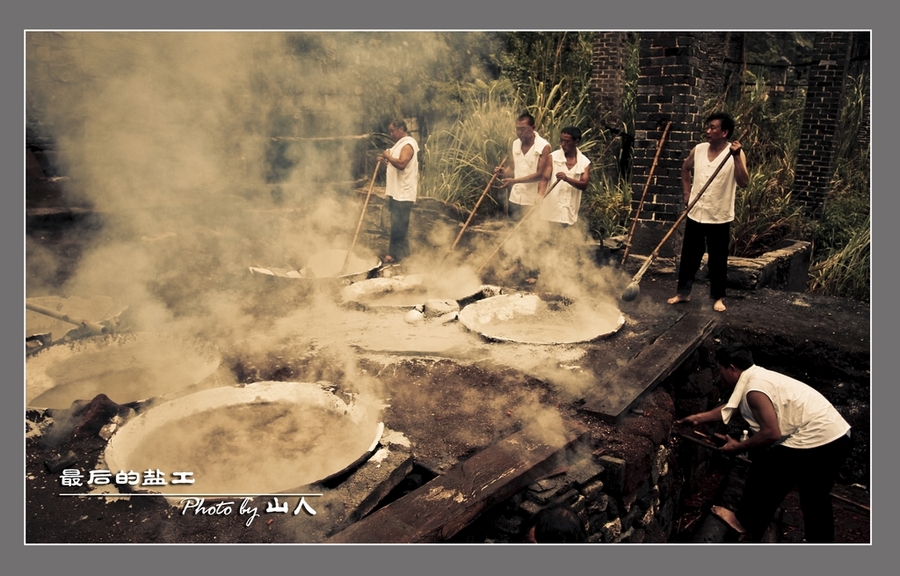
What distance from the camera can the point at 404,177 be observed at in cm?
735

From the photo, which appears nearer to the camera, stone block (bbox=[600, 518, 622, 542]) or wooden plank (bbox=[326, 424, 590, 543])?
wooden plank (bbox=[326, 424, 590, 543])

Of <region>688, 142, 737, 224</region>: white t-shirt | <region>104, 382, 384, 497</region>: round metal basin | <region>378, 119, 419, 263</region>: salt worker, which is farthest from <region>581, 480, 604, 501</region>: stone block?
<region>378, 119, 419, 263</region>: salt worker

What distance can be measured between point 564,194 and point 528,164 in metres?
0.63

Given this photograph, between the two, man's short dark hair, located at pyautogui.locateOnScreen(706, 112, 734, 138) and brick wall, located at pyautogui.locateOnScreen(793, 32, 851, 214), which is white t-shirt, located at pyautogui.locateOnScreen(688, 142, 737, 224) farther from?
brick wall, located at pyautogui.locateOnScreen(793, 32, 851, 214)

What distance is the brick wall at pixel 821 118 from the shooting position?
934 cm

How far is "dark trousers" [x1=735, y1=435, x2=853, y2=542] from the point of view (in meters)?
3.81

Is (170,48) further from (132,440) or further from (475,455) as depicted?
(475,455)

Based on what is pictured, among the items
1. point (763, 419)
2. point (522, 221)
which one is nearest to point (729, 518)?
point (763, 419)

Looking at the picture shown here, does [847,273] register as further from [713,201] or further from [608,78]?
[608,78]

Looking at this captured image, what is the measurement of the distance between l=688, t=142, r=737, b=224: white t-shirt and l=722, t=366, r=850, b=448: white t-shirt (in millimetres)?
2485

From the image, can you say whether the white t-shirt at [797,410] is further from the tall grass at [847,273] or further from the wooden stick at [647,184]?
the tall grass at [847,273]

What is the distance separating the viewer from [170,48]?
24.2 ft

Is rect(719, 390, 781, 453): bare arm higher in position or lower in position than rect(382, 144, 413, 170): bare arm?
lower

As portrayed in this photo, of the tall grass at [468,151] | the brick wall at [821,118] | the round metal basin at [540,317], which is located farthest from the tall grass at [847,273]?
the tall grass at [468,151]
